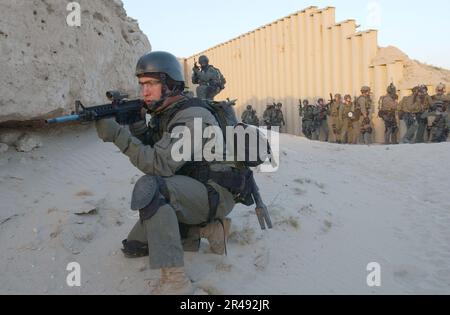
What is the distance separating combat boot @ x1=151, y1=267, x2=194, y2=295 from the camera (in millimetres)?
2387

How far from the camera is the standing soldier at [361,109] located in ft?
35.2

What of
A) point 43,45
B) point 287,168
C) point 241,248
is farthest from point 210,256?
point 43,45

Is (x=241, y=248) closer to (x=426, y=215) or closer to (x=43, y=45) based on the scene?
(x=426, y=215)

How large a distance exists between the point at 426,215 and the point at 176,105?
9.63 feet

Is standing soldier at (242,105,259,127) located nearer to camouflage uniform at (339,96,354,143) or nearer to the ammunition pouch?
camouflage uniform at (339,96,354,143)

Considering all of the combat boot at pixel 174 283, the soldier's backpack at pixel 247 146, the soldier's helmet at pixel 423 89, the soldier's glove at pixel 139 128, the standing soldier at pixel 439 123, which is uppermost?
the soldier's helmet at pixel 423 89

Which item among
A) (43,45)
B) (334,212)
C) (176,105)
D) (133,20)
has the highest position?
(133,20)

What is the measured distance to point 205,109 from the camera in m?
2.61

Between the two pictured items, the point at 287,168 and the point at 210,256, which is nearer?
the point at 210,256

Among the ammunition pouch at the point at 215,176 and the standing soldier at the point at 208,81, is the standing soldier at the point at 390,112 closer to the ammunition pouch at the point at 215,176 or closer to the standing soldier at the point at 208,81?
the standing soldier at the point at 208,81

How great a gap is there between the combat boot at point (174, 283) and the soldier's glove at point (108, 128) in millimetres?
776

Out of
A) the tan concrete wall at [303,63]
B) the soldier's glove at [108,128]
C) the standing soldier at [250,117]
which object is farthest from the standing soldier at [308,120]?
the soldier's glove at [108,128]

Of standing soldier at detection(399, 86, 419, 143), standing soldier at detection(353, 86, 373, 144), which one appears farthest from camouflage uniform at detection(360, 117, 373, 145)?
standing soldier at detection(399, 86, 419, 143)

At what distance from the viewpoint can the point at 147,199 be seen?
2.33m
